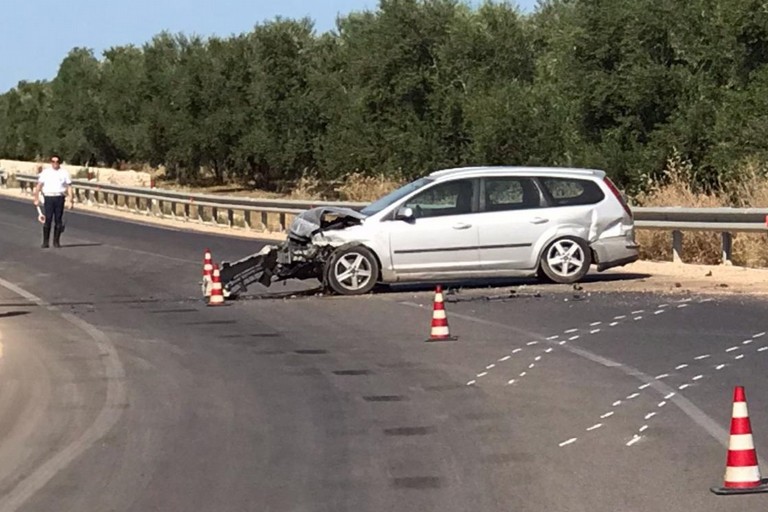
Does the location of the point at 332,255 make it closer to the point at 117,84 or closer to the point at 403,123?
the point at 403,123

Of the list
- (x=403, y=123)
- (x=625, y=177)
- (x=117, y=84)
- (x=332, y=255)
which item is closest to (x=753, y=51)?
(x=625, y=177)

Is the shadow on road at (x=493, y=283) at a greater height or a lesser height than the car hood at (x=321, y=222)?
lesser

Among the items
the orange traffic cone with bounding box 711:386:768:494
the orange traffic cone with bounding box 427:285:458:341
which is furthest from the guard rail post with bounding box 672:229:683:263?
the orange traffic cone with bounding box 711:386:768:494

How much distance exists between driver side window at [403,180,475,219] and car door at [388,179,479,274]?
0.06ft

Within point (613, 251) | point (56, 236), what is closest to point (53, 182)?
point (56, 236)

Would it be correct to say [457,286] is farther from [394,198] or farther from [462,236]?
[394,198]

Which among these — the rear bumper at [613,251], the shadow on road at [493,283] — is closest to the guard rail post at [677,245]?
the shadow on road at [493,283]

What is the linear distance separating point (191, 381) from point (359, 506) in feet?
15.0

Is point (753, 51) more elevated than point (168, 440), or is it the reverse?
point (753, 51)

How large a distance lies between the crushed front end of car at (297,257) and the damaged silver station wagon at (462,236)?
1 cm

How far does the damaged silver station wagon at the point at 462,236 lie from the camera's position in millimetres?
17141

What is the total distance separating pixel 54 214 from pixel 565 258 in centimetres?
1289

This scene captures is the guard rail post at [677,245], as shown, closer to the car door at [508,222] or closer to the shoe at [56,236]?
the car door at [508,222]

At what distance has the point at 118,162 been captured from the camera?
82.6m
